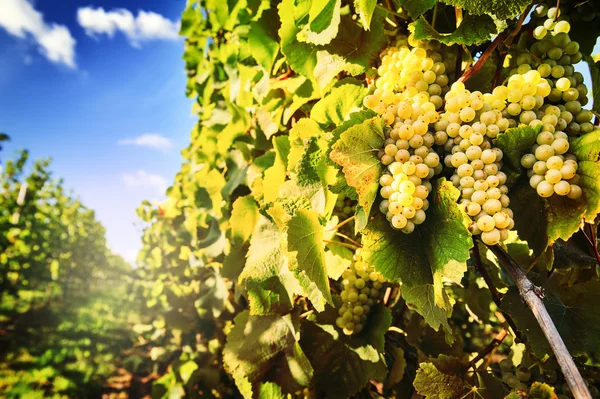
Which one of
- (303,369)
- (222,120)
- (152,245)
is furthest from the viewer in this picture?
(152,245)

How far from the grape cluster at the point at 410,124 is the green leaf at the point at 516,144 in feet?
0.40

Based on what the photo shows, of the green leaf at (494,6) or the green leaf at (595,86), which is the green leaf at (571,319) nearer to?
the green leaf at (595,86)

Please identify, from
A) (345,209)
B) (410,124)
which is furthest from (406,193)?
(345,209)

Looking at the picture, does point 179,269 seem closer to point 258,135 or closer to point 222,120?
point 222,120

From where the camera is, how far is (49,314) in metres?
10.5

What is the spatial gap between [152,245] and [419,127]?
458cm

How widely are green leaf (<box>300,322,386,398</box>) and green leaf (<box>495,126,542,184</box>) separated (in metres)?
0.94

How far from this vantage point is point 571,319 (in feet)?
3.27

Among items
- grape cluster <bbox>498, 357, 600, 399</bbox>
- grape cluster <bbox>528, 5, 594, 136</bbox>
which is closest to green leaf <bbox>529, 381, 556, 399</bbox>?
grape cluster <bbox>498, 357, 600, 399</bbox>

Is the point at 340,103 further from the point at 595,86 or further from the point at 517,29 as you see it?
the point at 595,86

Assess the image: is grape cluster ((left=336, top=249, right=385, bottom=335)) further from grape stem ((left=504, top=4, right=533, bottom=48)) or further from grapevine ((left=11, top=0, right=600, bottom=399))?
grape stem ((left=504, top=4, right=533, bottom=48))

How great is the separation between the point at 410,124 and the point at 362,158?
13 cm

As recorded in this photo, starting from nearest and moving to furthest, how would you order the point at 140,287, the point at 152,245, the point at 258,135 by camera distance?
1. the point at 258,135
2. the point at 152,245
3. the point at 140,287

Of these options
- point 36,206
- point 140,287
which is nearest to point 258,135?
point 140,287
